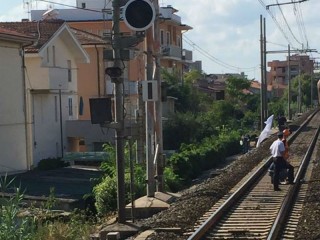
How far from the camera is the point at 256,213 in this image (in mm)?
14945

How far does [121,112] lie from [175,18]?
180ft

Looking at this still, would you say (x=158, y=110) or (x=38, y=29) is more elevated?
(x=38, y=29)

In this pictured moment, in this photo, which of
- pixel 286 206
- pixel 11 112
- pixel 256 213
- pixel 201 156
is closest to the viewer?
pixel 256 213

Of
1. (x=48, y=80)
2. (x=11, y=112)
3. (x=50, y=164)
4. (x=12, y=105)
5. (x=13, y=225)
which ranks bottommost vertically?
(x=50, y=164)

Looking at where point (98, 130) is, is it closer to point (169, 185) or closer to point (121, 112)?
point (169, 185)

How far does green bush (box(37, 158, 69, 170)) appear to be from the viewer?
3475cm

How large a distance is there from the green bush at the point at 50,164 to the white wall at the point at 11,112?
3.25ft

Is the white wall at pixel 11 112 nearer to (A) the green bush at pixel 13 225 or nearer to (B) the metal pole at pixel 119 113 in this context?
(B) the metal pole at pixel 119 113

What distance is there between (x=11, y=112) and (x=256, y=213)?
19.9m

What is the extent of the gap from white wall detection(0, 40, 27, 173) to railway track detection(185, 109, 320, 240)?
45.9 ft

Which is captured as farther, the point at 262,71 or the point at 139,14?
the point at 262,71

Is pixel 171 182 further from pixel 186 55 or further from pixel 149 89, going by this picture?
pixel 186 55

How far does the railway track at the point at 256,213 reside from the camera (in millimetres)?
12547

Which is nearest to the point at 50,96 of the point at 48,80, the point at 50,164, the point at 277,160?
the point at 48,80
